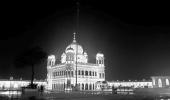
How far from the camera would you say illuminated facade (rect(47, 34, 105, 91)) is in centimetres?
7362

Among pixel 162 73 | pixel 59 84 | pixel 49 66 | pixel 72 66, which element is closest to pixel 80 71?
pixel 72 66

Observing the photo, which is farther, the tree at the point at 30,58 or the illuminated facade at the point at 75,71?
the illuminated facade at the point at 75,71

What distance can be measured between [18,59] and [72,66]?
3440 cm

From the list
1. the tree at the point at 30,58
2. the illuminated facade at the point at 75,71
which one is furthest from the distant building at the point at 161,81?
the tree at the point at 30,58

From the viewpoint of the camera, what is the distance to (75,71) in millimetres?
73875

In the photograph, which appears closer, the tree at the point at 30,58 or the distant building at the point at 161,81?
the tree at the point at 30,58

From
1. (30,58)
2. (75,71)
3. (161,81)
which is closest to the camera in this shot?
(30,58)

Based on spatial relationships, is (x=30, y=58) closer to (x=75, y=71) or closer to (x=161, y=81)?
(x=75, y=71)

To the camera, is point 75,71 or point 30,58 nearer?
point 30,58

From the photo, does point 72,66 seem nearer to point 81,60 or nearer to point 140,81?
point 81,60

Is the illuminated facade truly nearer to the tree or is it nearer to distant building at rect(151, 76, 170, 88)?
distant building at rect(151, 76, 170, 88)

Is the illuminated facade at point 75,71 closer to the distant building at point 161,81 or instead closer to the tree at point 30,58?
the distant building at point 161,81

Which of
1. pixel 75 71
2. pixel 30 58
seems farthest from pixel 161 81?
pixel 30 58

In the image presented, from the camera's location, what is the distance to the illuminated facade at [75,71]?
73.6m
